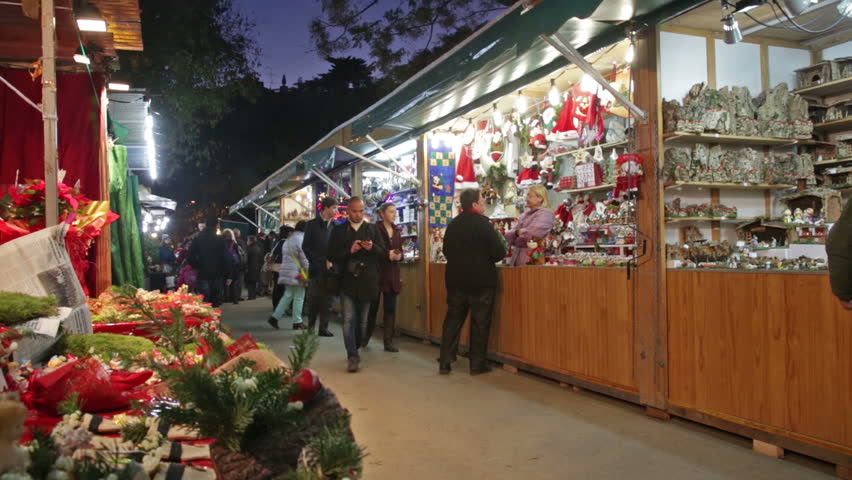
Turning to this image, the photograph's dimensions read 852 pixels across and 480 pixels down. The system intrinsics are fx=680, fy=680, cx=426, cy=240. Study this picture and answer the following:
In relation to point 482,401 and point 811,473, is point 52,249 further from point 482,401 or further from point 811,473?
point 811,473

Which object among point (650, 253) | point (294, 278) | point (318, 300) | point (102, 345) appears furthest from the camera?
point (294, 278)

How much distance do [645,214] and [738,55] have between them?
2.74 metres

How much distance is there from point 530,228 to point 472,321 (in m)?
1.23

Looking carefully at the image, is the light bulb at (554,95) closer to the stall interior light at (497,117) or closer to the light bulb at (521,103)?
the light bulb at (521,103)

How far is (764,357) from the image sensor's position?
458cm

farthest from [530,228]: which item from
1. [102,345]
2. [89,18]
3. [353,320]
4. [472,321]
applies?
[102,345]

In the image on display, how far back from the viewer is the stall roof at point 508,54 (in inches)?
207

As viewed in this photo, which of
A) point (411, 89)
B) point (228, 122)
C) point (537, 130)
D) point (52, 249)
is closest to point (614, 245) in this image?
point (537, 130)

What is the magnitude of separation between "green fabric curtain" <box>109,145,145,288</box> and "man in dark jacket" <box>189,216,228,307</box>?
4.32m

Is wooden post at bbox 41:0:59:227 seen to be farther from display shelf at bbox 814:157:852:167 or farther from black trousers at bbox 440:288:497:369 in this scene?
display shelf at bbox 814:157:852:167

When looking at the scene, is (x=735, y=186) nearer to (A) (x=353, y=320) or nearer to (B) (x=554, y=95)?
(B) (x=554, y=95)

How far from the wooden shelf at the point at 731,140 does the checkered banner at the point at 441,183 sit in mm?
3970

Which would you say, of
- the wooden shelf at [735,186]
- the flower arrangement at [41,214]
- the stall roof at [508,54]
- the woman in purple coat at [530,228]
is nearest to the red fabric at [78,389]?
the flower arrangement at [41,214]

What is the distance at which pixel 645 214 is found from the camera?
18.7ft
